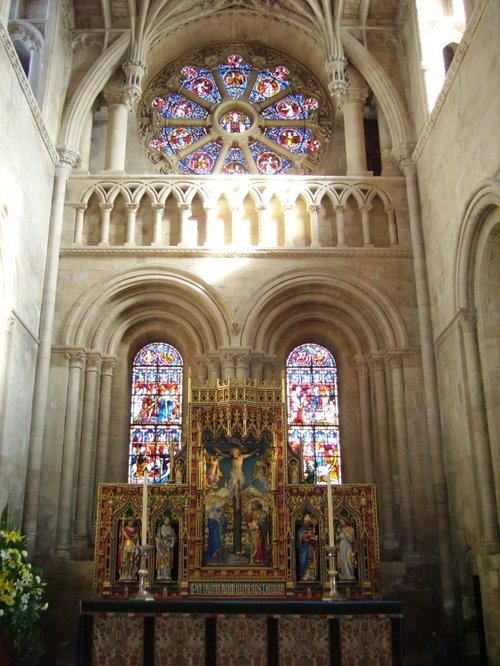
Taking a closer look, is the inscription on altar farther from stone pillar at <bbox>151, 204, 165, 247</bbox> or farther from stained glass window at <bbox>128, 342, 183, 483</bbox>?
stone pillar at <bbox>151, 204, 165, 247</bbox>

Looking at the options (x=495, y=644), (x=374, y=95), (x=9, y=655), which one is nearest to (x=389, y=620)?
(x=495, y=644)

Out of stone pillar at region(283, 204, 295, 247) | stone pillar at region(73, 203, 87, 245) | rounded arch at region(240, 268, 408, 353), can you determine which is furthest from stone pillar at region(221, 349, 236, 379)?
stone pillar at region(73, 203, 87, 245)

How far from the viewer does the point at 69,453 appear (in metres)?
12.8

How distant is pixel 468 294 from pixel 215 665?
645cm

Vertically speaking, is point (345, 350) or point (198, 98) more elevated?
point (198, 98)

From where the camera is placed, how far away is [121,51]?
15727 millimetres

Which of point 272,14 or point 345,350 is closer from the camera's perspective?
point 345,350

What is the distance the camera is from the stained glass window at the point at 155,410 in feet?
45.6

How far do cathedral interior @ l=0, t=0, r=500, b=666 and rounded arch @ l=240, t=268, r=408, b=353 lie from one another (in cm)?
5

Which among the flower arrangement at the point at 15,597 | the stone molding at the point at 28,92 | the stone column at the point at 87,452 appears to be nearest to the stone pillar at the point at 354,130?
the stone molding at the point at 28,92

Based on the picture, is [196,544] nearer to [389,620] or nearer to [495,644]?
[389,620]

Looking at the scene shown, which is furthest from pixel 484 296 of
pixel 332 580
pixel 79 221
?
pixel 79 221

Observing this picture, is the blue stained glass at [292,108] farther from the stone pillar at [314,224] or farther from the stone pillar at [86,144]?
the stone pillar at [86,144]

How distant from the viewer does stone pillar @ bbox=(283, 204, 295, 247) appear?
1442 centimetres
